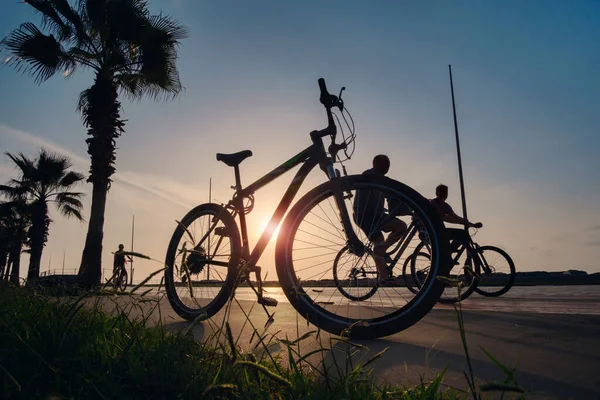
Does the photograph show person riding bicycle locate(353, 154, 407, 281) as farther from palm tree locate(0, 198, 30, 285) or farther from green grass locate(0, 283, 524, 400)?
palm tree locate(0, 198, 30, 285)

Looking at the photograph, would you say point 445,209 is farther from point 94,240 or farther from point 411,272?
point 94,240

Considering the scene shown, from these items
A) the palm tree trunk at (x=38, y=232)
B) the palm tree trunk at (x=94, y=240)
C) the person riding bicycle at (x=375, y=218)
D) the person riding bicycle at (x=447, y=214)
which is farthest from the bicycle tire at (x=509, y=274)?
the palm tree trunk at (x=38, y=232)

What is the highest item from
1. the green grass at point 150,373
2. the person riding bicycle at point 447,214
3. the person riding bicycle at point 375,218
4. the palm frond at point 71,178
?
the palm frond at point 71,178

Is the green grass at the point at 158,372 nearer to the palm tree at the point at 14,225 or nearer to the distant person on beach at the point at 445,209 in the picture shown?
the distant person on beach at the point at 445,209

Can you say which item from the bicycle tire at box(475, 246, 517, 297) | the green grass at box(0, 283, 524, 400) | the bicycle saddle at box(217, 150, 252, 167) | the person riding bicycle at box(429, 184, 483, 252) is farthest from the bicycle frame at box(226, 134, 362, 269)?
the bicycle tire at box(475, 246, 517, 297)

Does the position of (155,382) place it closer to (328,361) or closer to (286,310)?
(328,361)

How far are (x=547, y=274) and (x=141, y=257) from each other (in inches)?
993

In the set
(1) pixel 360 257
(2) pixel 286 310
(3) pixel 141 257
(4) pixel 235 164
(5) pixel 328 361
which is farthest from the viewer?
(2) pixel 286 310

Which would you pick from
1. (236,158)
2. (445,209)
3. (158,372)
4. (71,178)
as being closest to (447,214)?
(445,209)

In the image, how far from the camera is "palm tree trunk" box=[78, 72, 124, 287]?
12.3m

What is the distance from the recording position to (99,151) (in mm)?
12844

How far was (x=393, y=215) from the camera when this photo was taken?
10.4ft

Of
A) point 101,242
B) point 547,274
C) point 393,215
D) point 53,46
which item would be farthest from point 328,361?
point 547,274

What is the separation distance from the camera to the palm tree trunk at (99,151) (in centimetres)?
1234
